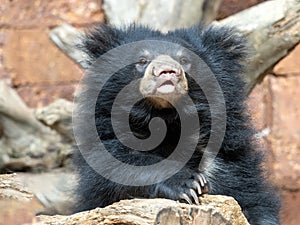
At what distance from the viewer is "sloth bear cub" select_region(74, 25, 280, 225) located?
3721 millimetres

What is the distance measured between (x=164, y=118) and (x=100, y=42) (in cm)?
61

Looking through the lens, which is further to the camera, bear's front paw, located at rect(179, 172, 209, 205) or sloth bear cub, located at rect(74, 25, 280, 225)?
sloth bear cub, located at rect(74, 25, 280, 225)

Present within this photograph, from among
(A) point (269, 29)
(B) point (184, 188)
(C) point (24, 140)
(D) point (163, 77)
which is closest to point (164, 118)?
(D) point (163, 77)

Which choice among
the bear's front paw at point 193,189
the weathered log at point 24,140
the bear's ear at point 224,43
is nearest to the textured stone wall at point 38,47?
the weathered log at point 24,140

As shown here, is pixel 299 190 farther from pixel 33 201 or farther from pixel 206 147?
pixel 33 201

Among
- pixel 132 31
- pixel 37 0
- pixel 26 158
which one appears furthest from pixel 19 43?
pixel 132 31

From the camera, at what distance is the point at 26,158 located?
5.30 metres

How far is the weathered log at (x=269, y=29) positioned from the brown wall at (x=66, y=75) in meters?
1.12

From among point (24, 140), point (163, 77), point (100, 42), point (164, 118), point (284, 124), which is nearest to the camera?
point (163, 77)

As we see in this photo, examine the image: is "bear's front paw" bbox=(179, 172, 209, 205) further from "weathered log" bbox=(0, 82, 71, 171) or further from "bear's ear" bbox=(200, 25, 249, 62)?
"weathered log" bbox=(0, 82, 71, 171)

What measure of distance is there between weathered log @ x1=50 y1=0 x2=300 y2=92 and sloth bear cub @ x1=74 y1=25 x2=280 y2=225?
0.41 meters

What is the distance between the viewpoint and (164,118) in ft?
12.6

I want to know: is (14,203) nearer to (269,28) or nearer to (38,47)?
(269,28)

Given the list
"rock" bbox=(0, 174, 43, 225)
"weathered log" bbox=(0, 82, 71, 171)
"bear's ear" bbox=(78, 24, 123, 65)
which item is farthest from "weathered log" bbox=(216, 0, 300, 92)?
"rock" bbox=(0, 174, 43, 225)
